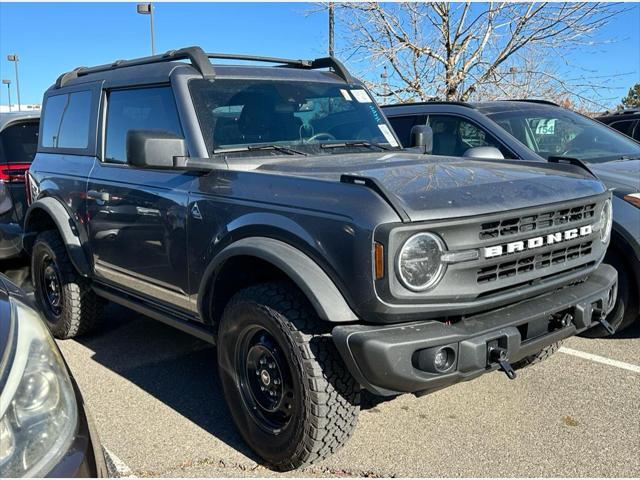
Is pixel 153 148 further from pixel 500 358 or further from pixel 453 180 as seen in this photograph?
pixel 500 358

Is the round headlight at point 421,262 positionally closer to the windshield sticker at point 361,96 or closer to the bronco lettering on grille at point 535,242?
the bronco lettering on grille at point 535,242

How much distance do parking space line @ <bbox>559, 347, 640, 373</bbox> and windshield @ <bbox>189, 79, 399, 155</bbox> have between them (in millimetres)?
2018

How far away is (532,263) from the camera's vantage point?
295 cm

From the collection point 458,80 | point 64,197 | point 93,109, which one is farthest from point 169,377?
point 458,80

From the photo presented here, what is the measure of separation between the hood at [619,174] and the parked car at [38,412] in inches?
158

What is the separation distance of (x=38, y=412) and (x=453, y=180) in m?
2.07

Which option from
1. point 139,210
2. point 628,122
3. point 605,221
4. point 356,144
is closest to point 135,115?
point 139,210

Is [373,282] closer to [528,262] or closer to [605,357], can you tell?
[528,262]

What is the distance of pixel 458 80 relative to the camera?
37.1 feet

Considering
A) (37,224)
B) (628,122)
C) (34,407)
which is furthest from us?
(628,122)

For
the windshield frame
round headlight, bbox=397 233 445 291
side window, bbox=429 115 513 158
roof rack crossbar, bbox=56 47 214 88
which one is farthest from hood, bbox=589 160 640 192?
roof rack crossbar, bbox=56 47 214 88

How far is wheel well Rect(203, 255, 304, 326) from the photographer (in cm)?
317

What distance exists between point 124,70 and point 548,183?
308 cm

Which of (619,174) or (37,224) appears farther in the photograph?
(37,224)
